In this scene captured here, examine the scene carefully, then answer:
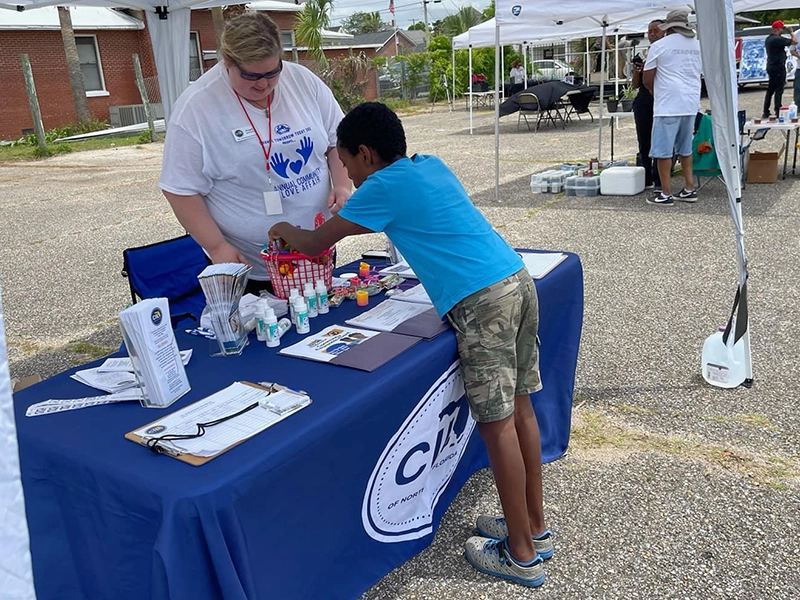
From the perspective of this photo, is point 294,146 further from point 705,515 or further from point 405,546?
point 705,515

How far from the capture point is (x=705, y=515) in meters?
2.40

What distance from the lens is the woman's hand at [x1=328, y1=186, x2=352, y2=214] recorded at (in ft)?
8.94

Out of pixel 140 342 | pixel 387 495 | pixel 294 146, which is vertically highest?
pixel 294 146

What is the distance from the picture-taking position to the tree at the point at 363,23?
2404 inches

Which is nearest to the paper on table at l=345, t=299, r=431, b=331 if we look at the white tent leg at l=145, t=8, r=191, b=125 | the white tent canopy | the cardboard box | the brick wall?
the white tent canopy

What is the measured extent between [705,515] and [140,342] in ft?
6.63

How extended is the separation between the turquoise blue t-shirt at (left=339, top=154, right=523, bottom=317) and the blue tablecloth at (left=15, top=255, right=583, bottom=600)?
0.22 metres

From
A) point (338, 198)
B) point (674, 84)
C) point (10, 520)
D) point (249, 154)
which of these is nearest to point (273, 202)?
point (249, 154)

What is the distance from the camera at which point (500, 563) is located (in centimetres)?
214

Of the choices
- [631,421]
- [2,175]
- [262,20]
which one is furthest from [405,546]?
[2,175]

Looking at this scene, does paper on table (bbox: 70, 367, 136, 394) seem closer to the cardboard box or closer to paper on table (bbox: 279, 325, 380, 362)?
paper on table (bbox: 279, 325, 380, 362)

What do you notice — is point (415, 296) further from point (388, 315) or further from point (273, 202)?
point (273, 202)

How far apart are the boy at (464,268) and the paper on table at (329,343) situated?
284 millimetres

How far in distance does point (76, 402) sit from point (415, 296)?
3.87 feet
